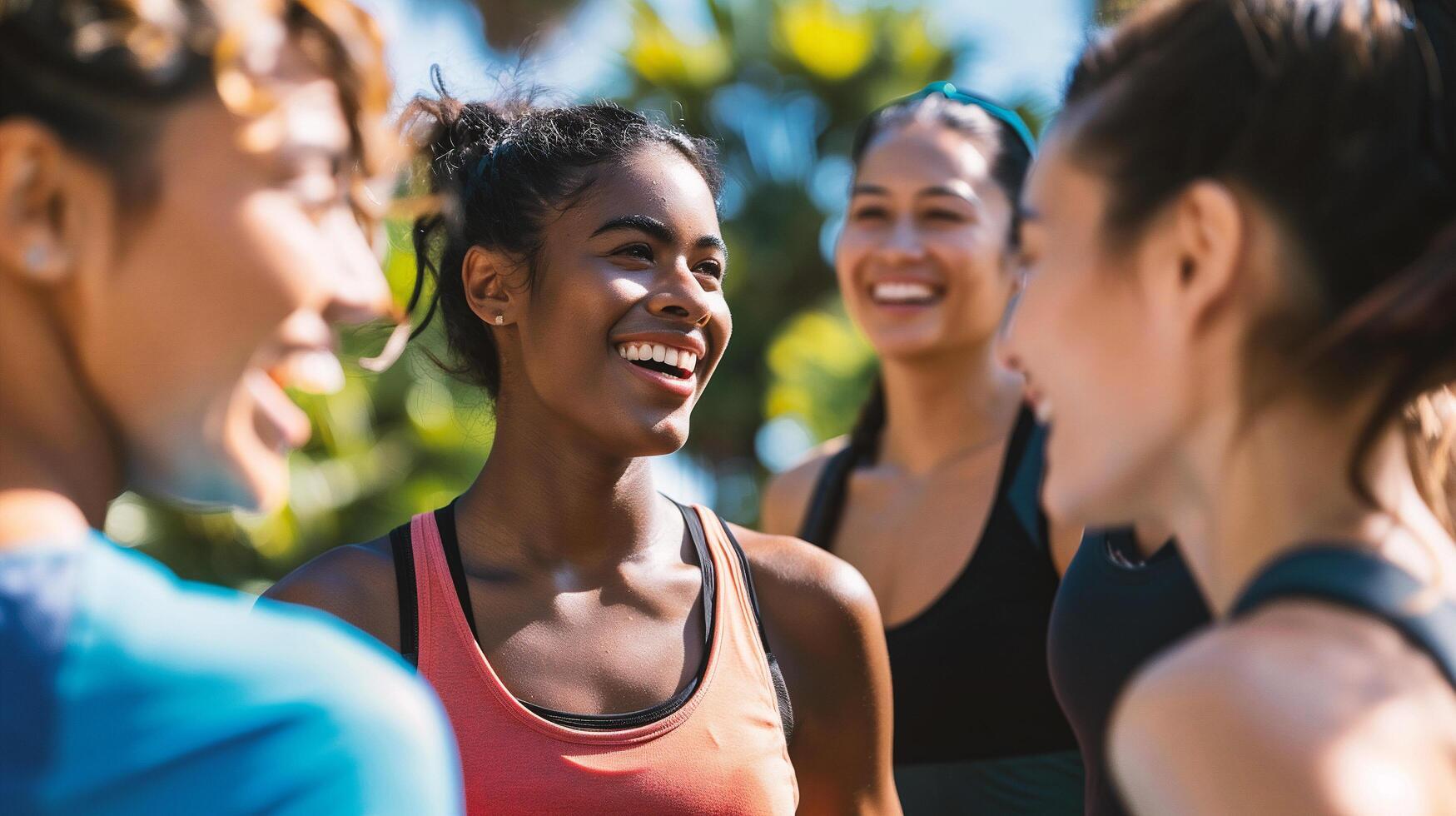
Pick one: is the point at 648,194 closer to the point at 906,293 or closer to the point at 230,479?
the point at 906,293

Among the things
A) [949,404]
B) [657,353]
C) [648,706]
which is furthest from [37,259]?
[949,404]

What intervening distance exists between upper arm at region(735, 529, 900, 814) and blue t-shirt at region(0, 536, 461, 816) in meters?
1.54

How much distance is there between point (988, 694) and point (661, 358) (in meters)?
1.17

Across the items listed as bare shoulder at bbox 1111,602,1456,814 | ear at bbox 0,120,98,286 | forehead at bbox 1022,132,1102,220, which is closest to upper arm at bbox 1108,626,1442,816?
bare shoulder at bbox 1111,602,1456,814

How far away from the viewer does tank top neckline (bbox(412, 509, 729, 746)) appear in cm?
231

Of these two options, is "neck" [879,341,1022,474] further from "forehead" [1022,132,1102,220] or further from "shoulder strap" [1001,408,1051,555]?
"forehead" [1022,132,1102,220]

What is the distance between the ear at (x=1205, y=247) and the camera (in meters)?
1.36

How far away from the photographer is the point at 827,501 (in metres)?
3.98

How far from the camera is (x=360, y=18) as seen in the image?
4.69 ft

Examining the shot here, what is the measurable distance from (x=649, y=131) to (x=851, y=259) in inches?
50.9

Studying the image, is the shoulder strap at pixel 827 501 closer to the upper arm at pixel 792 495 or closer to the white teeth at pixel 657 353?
the upper arm at pixel 792 495

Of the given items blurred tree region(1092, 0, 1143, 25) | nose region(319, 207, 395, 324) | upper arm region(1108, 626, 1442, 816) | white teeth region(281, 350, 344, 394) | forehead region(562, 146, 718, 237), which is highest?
blurred tree region(1092, 0, 1143, 25)

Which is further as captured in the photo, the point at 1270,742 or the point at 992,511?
the point at 992,511

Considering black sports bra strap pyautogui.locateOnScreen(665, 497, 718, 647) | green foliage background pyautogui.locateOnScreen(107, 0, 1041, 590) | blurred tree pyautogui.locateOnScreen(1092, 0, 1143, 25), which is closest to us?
blurred tree pyautogui.locateOnScreen(1092, 0, 1143, 25)
